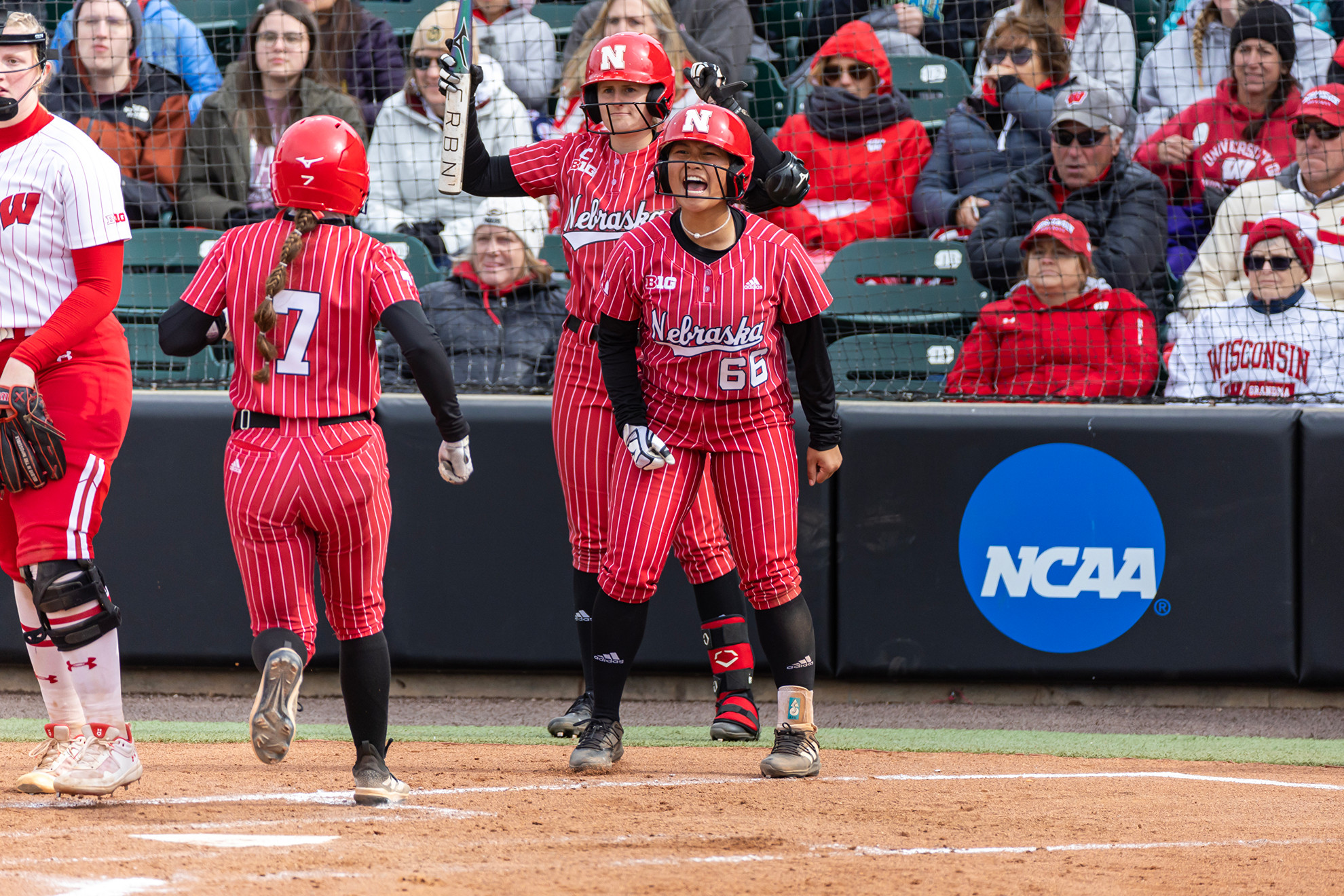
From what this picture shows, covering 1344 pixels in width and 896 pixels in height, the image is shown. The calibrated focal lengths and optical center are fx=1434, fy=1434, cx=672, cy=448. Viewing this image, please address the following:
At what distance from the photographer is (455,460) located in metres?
3.46

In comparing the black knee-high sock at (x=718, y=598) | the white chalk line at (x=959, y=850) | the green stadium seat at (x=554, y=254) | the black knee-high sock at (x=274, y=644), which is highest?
the green stadium seat at (x=554, y=254)

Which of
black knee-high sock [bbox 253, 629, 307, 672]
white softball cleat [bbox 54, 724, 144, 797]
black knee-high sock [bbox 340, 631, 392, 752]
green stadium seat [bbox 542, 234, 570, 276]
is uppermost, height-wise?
green stadium seat [bbox 542, 234, 570, 276]

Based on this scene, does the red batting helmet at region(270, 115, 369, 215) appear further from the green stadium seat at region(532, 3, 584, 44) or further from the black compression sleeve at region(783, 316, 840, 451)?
the green stadium seat at region(532, 3, 584, 44)

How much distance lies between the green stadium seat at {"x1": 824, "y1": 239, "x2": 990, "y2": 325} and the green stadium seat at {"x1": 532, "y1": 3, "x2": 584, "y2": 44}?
90.8 inches

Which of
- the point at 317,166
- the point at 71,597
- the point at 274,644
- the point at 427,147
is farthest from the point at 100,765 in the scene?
the point at 427,147

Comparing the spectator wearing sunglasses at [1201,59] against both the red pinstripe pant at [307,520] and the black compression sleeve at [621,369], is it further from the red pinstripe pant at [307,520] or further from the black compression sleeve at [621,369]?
the red pinstripe pant at [307,520]

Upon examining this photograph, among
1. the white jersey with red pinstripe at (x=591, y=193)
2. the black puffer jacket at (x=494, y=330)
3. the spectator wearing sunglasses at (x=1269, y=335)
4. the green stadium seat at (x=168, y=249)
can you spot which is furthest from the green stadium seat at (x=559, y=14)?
the spectator wearing sunglasses at (x=1269, y=335)

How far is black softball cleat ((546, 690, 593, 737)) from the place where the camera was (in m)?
4.76

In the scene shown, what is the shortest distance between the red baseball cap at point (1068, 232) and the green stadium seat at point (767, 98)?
179 cm

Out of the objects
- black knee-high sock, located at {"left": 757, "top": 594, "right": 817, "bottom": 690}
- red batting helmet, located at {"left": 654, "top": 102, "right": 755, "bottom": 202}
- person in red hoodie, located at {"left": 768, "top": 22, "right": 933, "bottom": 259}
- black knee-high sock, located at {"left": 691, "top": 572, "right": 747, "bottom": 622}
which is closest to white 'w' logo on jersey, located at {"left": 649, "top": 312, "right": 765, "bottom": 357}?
red batting helmet, located at {"left": 654, "top": 102, "right": 755, "bottom": 202}

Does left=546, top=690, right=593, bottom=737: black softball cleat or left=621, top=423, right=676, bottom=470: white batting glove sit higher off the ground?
left=621, top=423, right=676, bottom=470: white batting glove

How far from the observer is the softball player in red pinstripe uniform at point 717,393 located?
3.96 metres

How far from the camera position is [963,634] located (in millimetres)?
5695

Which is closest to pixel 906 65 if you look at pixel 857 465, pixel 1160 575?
pixel 857 465
